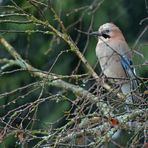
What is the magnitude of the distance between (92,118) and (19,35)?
420cm

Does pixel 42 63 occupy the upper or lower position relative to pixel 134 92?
lower

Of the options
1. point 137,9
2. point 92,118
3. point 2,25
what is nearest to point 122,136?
point 2,25

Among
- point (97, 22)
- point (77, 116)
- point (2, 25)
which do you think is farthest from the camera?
point (97, 22)

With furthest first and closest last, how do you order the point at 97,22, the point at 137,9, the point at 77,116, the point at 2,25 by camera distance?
the point at 137,9, the point at 97,22, the point at 2,25, the point at 77,116

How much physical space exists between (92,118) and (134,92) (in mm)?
271

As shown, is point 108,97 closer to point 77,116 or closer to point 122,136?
point 77,116

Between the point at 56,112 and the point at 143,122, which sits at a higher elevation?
the point at 143,122

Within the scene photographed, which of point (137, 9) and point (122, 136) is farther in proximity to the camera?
point (137, 9)

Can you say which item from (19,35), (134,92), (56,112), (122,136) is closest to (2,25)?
(19,35)

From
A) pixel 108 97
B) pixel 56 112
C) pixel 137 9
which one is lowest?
pixel 56 112

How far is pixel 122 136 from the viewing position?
630 cm

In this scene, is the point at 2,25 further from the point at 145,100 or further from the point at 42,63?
the point at 145,100

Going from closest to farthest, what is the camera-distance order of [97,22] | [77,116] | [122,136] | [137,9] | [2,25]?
[77,116] → [122,136] → [2,25] → [97,22] → [137,9]

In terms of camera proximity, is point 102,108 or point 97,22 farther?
point 97,22
